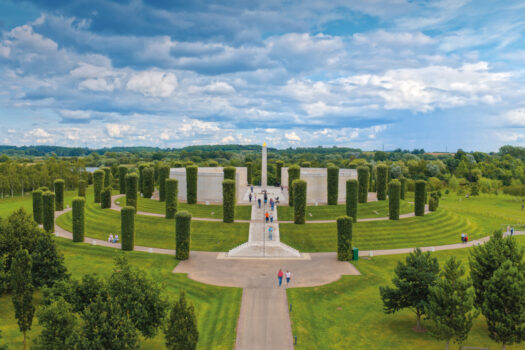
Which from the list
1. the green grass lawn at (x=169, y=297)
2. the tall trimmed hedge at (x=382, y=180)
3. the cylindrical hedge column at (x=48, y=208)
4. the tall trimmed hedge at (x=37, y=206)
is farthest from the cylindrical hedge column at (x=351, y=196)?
the tall trimmed hedge at (x=37, y=206)

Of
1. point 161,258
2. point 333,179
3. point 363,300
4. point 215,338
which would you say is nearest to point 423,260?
point 363,300

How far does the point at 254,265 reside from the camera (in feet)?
121

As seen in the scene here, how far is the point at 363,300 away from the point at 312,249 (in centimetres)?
1427

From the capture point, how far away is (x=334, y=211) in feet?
181

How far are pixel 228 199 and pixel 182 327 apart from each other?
31373 mm

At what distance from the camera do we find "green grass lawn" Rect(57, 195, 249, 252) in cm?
4345

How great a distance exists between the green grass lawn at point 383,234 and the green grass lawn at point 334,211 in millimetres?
3861

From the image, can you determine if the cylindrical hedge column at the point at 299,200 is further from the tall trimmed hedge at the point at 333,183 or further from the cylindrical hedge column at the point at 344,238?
the tall trimmed hedge at the point at 333,183

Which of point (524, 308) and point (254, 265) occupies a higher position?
point (524, 308)

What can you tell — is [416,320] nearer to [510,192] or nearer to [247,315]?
[247,315]

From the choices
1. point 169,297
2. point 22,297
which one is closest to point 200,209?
point 169,297

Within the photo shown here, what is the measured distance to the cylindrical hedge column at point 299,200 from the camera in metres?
48.2

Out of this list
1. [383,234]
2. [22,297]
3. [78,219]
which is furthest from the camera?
[383,234]

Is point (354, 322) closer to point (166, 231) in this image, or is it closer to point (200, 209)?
point (166, 231)
